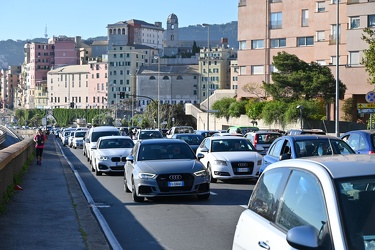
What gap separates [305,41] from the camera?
76.3 metres

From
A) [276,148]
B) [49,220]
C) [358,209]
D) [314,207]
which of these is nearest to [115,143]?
[276,148]

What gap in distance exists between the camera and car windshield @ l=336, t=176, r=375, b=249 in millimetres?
5422

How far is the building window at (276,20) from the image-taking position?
78.9 m

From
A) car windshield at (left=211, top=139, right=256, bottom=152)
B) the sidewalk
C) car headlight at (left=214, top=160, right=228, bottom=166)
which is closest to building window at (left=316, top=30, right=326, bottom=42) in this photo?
Result: car windshield at (left=211, top=139, right=256, bottom=152)

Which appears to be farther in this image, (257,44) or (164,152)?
(257,44)

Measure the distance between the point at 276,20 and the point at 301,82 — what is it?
1697cm

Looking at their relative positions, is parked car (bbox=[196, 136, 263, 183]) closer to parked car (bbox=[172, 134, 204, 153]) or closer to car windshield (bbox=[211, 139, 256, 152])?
car windshield (bbox=[211, 139, 256, 152])

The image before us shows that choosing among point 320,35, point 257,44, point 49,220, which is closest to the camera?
point 49,220

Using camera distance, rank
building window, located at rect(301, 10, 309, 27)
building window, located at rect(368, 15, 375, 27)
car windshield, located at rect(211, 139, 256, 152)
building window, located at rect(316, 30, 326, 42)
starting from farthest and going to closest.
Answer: building window, located at rect(301, 10, 309, 27) < building window, located at rect(316, 30, 326, 42) < building window, located at rect(368, 15, 375, 27) < car windshield, located at rect(211, 139, 256, 152)

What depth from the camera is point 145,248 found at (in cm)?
1227

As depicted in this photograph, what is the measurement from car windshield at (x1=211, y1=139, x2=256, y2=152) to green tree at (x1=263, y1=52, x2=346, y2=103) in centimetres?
3794

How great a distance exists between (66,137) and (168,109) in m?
39.2

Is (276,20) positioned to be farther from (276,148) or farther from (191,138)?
(276,148)

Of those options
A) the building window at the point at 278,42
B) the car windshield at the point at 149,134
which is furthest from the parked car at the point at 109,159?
the building window at the point at 278,42
